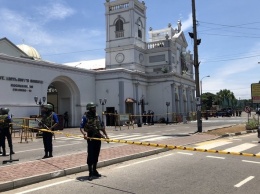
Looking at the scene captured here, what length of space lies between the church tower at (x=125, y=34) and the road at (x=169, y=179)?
35.6 metres

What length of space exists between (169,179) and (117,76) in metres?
32.8

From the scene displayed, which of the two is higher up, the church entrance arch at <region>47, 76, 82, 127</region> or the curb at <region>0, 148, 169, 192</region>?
the church entrance arch at <region>47, 76, 82, 127</region>

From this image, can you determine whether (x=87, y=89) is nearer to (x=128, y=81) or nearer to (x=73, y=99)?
(x=73, y=99)

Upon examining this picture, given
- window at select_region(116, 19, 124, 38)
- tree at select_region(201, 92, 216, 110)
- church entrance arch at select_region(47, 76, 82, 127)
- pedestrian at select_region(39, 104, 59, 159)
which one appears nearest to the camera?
pedestrian at select_region(39, 104, 59, 159)

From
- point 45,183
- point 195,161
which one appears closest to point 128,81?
point 195,161

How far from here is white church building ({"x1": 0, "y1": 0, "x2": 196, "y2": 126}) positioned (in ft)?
98.5

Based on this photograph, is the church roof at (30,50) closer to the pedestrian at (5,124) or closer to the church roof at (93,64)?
the church roof at (93,64)

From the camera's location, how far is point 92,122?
7.94m

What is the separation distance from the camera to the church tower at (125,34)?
147 ft

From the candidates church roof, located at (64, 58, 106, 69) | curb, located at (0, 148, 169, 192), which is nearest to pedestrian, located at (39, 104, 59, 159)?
curb, located at (0, 148, 169, 192)

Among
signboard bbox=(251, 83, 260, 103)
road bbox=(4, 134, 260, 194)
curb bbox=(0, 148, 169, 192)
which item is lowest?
road bbox=(4, 134, 260, 194)

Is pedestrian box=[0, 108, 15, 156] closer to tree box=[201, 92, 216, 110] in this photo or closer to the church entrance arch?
the church entrance arch

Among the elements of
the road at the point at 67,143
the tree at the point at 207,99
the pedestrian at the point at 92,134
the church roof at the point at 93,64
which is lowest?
the road at the point at 67,143

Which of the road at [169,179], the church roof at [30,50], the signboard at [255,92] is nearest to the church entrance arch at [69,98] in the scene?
the church roof at [30,50]
